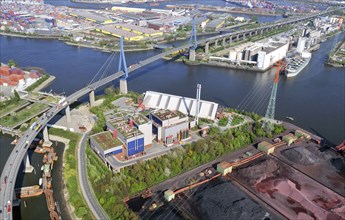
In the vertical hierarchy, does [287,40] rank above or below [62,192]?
above

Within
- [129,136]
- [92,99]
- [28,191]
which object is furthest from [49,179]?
[92,99]

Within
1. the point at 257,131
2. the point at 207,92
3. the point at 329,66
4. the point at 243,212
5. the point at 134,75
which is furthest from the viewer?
the point at 329,66

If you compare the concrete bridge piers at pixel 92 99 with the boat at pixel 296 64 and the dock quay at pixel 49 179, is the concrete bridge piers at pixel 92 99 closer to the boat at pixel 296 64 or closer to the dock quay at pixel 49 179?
the dock quay at pixel 49 179

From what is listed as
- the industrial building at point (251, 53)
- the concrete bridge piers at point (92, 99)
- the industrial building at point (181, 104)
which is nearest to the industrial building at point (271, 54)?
the industrial building at point (251, 53)

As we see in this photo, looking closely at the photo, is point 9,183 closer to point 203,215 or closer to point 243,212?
point 203,215

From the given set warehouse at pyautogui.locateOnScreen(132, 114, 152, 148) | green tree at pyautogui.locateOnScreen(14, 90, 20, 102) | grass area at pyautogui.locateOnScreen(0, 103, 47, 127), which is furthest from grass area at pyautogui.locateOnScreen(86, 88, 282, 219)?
green tree at pyautogui.locateOnScreen(14, 90, 20, 102)

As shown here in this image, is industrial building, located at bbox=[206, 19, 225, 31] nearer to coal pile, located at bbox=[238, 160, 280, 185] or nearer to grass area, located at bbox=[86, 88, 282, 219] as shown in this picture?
grass area, located at bbox=[86, 88, 282, 219]

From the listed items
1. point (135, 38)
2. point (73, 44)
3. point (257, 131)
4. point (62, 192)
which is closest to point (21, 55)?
point (73, 44)
